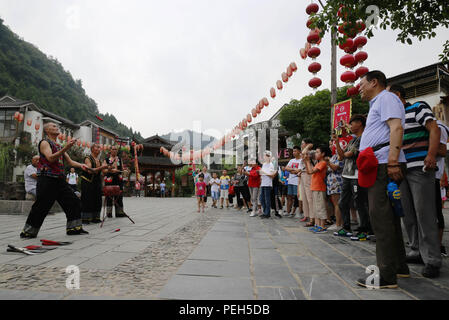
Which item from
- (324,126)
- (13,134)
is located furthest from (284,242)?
(13,134)

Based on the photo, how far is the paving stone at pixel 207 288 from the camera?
181 cm

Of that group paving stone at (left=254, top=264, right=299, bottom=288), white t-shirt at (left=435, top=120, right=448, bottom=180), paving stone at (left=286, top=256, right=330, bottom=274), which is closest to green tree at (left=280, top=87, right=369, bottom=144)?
white t-shirt at (left=435, top=120, right=448, bottom=180)

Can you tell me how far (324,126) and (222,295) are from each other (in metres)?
21.5

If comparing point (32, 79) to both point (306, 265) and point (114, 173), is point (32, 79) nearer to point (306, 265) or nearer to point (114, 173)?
point (114, 173)

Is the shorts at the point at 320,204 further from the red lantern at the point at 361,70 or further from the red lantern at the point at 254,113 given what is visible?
the red lantern at the point at 254,113

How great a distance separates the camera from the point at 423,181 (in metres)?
2.46

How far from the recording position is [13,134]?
28469 millimetres

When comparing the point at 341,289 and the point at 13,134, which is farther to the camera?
the point at 13,134

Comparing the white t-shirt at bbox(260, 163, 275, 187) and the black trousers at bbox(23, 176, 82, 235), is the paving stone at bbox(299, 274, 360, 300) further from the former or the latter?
the white t-shirt at bbox(260, 163, 275, 187)

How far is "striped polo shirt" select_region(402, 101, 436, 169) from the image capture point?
2.56 meters

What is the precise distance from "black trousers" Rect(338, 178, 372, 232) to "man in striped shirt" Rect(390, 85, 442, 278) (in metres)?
1.14

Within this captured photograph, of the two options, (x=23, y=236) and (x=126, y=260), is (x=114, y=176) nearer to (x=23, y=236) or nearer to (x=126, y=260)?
(x=23, y=236)

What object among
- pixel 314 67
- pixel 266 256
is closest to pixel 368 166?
pixel 266 256
